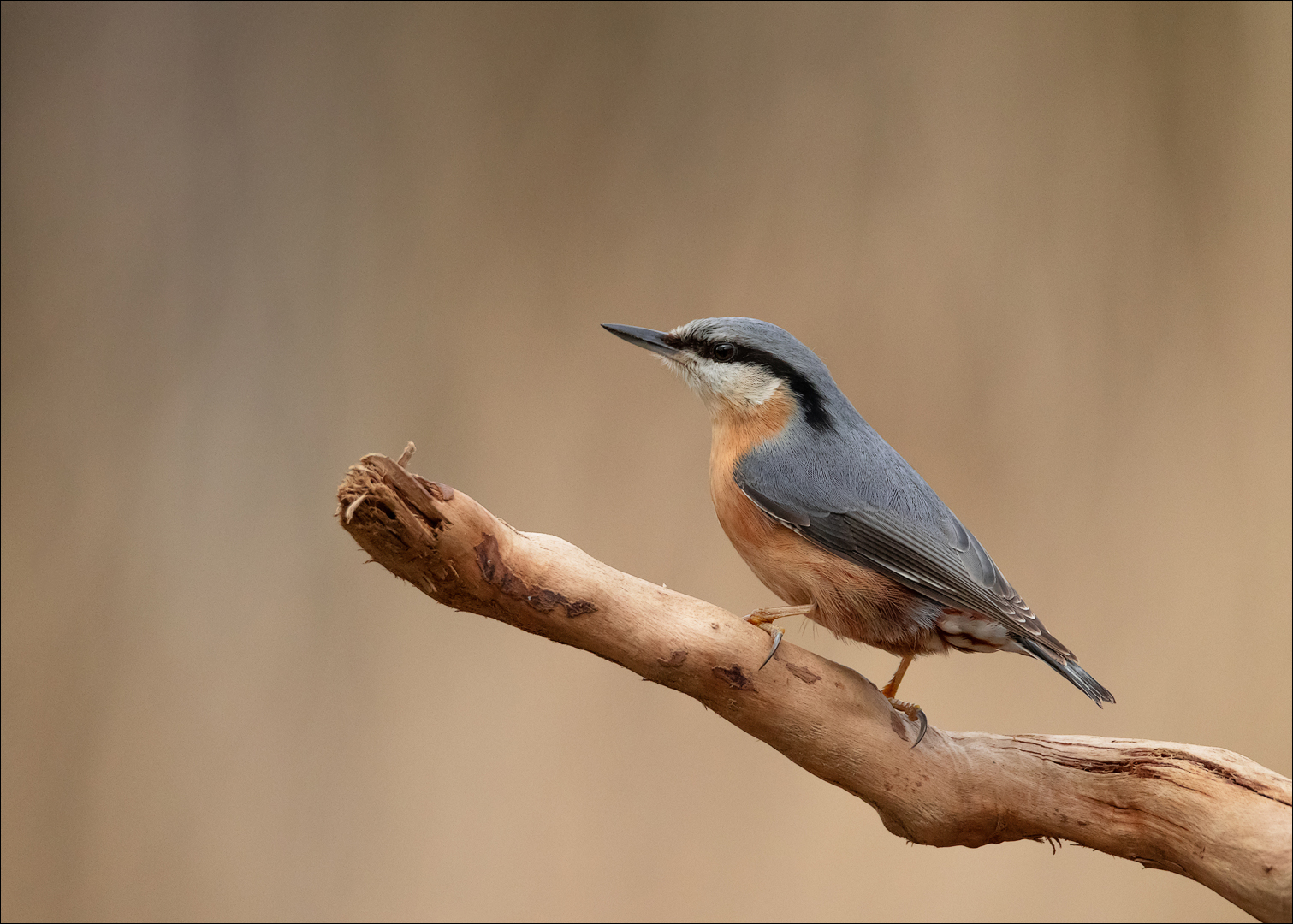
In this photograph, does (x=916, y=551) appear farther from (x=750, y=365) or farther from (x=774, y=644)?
(x=750, y=365)

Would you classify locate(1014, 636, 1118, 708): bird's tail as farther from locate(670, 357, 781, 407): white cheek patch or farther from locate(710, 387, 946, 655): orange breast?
locate(670, 357, 781, 407): white cheek patch

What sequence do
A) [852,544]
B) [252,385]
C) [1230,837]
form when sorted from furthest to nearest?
[252,385], [852,544], [1230,837]

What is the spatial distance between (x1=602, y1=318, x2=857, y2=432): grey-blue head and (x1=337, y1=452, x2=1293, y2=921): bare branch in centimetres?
42

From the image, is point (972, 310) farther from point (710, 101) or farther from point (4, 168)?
point (4, 168)

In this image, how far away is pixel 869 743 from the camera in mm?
1466

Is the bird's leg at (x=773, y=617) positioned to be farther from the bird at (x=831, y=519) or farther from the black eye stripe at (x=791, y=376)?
the black eye stripe at (x=791, y=376)

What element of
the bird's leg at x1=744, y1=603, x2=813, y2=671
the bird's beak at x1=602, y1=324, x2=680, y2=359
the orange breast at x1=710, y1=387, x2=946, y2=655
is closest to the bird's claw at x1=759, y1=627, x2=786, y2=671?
the bird's leg at x1=744, y1=603, x2=813, y2=671

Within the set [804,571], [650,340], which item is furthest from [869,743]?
[650,340]

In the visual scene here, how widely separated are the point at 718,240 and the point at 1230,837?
2.02 m

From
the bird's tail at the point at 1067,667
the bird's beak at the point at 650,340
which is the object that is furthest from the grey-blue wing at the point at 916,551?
the bird's beak at the point at 650,340

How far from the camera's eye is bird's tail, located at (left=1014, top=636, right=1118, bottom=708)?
A: 1499mm

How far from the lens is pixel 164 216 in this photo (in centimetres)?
277

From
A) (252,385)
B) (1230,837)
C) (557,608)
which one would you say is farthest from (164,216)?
(1230,837)

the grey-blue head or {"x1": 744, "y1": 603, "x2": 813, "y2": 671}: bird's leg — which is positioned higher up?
the grey-blue head
